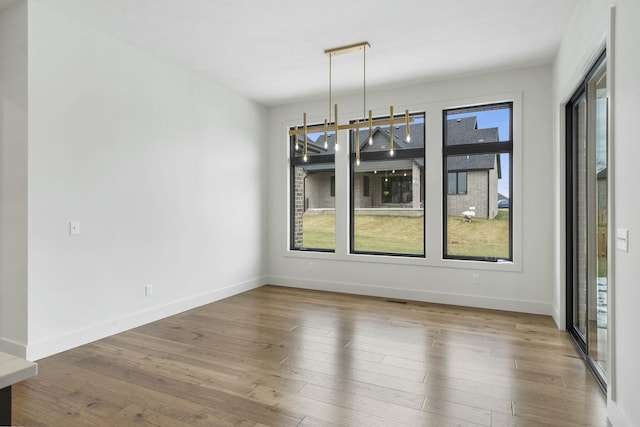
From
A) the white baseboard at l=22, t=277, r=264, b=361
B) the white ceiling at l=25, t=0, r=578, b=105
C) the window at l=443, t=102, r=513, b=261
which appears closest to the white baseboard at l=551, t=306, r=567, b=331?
the window at l=443, t=102, r=513, b=261

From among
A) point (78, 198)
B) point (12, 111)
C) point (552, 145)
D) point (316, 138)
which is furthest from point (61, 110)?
→ point (552, 145)

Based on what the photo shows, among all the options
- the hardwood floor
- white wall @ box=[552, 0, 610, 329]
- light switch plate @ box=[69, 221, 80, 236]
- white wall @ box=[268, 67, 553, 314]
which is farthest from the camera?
white wall @ box=[268, 67, 553, 314]

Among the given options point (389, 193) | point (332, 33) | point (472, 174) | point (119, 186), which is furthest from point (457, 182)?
point (119, 186)

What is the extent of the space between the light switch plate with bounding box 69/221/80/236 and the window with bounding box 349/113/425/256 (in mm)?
3263

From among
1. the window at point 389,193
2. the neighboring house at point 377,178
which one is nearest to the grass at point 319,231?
the neighboring house at point 377,178

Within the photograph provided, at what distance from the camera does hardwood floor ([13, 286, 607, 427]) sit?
2258 mm

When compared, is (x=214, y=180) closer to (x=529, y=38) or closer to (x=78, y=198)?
(x=78, y=198)

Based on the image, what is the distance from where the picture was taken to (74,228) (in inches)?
133

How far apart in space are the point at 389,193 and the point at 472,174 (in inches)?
45.4

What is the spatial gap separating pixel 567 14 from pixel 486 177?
2.00 m

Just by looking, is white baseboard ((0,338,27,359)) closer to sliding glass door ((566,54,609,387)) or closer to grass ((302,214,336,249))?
grass ((302,214,336,249))

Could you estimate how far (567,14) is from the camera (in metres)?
3.25

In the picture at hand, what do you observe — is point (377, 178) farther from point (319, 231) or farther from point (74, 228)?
point (74, 228)
